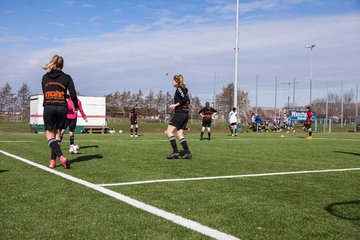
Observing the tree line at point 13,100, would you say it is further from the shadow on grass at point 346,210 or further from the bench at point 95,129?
the shadow on grass at point 346,210

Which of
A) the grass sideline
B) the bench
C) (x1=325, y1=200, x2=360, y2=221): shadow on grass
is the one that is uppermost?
(x1=325, y1=200, x2=360, y2=221): shadow on grass

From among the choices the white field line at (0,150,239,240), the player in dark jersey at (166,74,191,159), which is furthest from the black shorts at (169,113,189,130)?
the white field line at (0,150,239,240)

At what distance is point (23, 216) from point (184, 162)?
509cm

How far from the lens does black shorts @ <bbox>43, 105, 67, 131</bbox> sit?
23.9ft

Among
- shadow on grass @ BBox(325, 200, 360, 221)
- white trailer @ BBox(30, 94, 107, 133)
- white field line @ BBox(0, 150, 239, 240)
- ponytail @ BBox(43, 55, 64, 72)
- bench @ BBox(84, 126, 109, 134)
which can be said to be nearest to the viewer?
white field line @ BBox(0, 150, 239, 240)

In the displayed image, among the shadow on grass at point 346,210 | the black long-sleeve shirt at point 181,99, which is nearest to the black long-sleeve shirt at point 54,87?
the black long-sleeve shirt at point 181,99

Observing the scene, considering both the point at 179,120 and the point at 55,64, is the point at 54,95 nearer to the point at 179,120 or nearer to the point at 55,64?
the point at 55,64

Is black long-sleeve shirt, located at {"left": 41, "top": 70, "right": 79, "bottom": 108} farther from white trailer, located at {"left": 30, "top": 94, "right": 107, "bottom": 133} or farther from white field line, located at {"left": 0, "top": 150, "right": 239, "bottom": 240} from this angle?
white trailer, located at {"left": 30, "top": 94, "right": 107, "bottom": 133}

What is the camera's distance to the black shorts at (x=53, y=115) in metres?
7.27

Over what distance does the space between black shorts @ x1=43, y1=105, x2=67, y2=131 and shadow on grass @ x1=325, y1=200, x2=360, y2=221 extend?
511cm

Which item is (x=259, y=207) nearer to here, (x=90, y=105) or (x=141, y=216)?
(x=141, y=216)

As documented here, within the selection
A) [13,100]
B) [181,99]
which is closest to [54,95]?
[181,99]

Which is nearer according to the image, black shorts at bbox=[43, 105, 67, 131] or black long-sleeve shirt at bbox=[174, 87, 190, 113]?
black shorts at bbox=[43, 105, 67, 131]

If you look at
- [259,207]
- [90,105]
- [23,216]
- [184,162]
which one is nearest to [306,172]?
[184,162]
